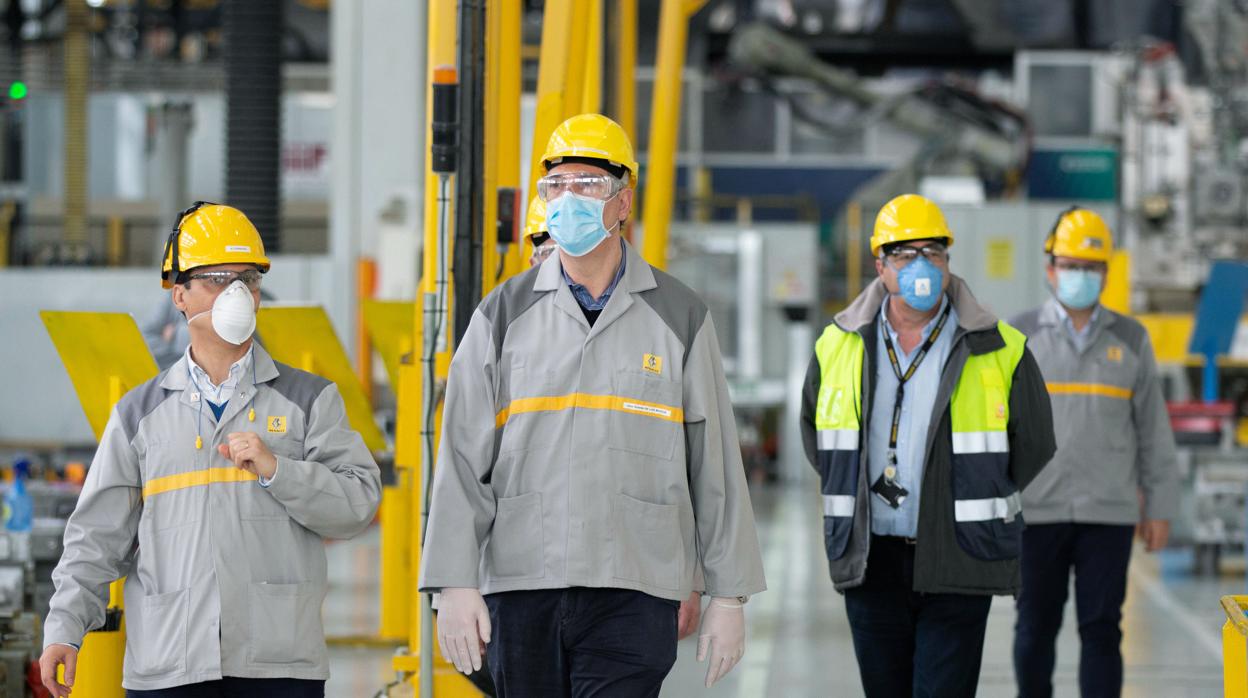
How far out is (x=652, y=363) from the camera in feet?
10.6

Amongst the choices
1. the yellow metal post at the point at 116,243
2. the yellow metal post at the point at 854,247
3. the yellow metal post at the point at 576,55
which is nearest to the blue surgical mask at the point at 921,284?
the yellow metal post at the point at 576,55

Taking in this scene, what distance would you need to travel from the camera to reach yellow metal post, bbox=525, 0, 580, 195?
21.0ft

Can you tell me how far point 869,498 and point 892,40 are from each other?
50.9 ft

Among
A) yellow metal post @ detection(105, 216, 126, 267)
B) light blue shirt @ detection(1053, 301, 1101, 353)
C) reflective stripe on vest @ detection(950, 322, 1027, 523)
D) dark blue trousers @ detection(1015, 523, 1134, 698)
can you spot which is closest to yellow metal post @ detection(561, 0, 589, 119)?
light blue shirt @ detection(1053, 301, 1101, 353)

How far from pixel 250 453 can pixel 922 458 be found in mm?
1827

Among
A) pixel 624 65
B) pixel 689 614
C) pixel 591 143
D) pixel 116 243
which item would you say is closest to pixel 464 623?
pixel 689 614

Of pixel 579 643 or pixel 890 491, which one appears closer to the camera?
pixel 579 643

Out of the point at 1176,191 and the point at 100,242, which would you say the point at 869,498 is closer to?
the point at 1176,191

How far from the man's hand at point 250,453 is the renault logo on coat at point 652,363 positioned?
801mm

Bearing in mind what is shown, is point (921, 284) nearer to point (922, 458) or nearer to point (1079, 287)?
point (922, 458)

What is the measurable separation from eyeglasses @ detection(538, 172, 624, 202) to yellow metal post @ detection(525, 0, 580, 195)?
304 cm

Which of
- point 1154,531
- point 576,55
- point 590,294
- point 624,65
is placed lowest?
point 1154,531

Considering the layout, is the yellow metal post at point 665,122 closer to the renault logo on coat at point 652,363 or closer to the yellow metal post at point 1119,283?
the yellow metal post at point 1119,283

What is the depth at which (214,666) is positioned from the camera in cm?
335
